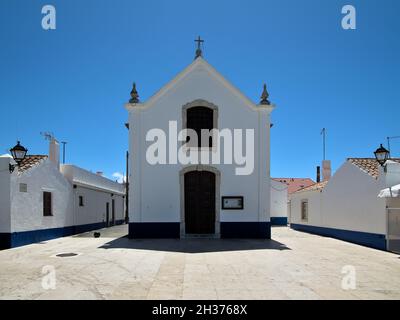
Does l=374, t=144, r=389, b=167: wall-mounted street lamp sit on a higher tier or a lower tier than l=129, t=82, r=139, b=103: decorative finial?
lower

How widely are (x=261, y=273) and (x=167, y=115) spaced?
9.80 metres

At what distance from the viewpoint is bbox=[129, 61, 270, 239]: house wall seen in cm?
1588

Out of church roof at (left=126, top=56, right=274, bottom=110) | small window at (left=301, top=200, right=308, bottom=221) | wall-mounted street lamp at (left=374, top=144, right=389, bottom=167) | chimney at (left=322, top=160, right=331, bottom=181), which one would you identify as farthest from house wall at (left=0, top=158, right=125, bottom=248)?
chimney at (left=322, top=160, right=331, bottom=181)

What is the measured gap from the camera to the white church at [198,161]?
15898 millimetres

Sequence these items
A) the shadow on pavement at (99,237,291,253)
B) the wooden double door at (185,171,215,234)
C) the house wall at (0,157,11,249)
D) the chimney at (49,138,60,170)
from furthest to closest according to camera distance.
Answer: the chimney at (49,138,60,170) < the wooden double door at (185,171,215,234) < the house wall at (0,157,11,249) < the shadow on pavement at (99,237,291,253)

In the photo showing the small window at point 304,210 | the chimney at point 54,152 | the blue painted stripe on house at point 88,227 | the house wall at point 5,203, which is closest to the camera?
the house wall at point 5,203

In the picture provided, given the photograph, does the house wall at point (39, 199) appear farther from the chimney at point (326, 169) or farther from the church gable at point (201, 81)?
the chimney at point (326, 169)

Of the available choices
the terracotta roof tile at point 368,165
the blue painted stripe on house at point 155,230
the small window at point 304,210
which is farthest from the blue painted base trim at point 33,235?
the small window at point 304,210

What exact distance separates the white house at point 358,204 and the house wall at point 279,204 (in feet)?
26.6

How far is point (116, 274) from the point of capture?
830 centimetres

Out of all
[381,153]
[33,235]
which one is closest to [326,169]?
[381,153]

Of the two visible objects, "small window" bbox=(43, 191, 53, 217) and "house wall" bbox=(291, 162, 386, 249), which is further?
"small window" bbox=(43, 191, 53, 217)

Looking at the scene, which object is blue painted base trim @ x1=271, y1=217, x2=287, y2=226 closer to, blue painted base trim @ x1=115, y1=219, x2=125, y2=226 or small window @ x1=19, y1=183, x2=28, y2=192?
blue painted base trim @ x1=115, y1=219, x2=125, y2=226

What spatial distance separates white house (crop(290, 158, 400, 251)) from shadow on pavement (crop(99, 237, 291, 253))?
3738 millimetres
